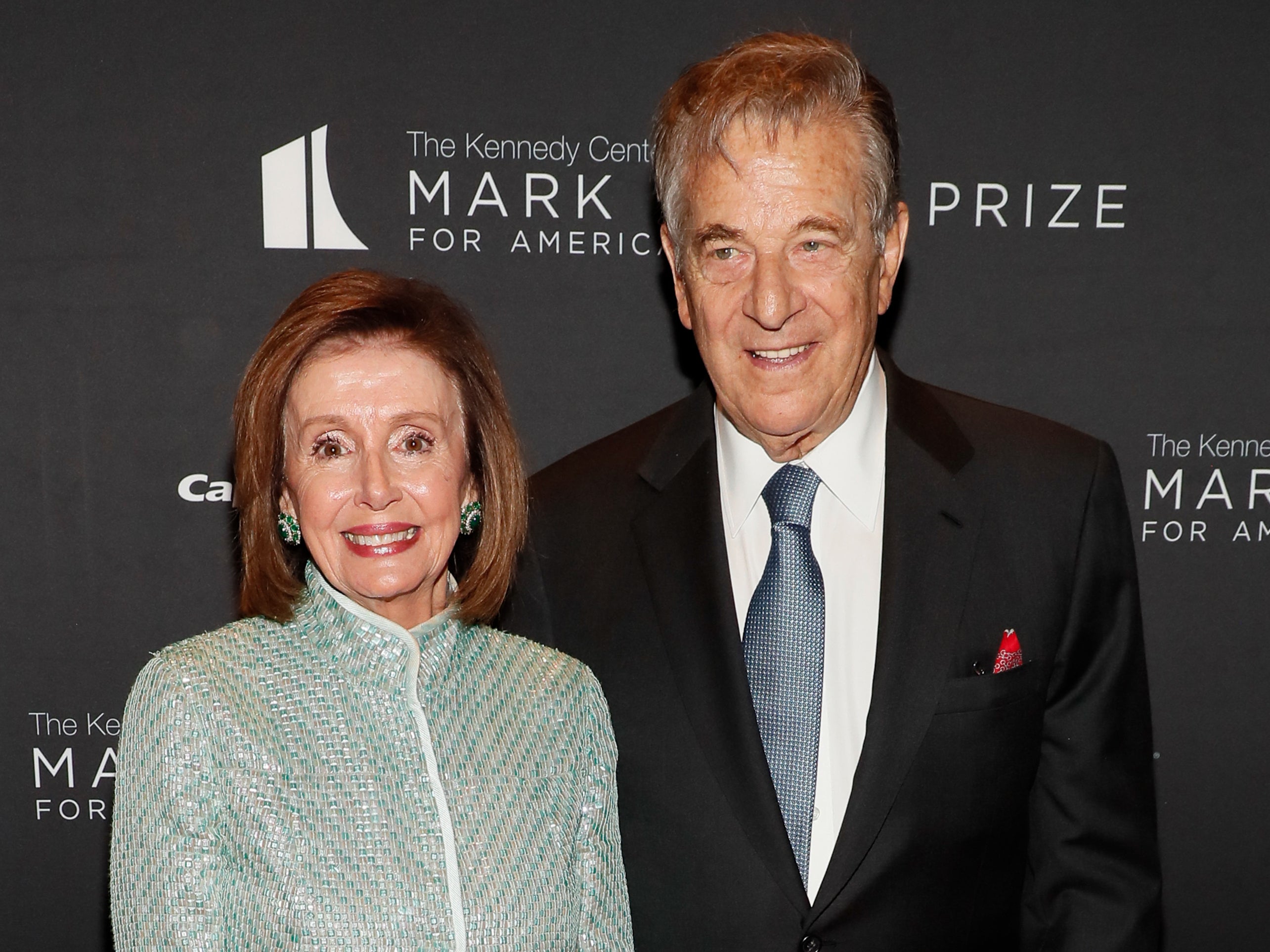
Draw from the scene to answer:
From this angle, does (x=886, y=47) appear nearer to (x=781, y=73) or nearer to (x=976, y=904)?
(x=781, y=73)

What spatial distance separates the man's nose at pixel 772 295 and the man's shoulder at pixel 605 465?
0.33 m

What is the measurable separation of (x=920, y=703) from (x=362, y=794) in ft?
2.61

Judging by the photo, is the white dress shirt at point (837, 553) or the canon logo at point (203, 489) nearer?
the white dress shirt at point (837, 553)

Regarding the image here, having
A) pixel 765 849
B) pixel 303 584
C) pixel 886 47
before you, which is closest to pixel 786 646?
pixel 765 849

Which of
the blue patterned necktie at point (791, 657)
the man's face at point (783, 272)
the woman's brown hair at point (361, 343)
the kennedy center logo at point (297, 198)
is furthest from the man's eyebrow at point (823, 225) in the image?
the kennedy center logo at point (297, 198)

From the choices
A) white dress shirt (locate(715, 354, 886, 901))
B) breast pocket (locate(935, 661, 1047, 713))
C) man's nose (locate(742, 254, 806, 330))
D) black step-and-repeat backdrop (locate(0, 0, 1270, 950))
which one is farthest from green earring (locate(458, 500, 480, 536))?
black step-and-repeat backdrop (locate(0, 0, 1270, 950))

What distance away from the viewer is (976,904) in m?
1.91

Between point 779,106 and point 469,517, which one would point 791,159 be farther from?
point 469,517

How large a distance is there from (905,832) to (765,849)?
0.21 metres

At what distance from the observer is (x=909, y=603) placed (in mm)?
1840

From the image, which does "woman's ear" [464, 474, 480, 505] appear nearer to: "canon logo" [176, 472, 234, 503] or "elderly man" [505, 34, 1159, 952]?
"elderly man" [505, 34, 1159, 952]

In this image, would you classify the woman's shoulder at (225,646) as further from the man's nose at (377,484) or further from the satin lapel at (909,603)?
the satin lapel at (909,603)

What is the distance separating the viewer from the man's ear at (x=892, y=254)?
193cm

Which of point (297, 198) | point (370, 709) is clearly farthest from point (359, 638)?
point (297, 198)
